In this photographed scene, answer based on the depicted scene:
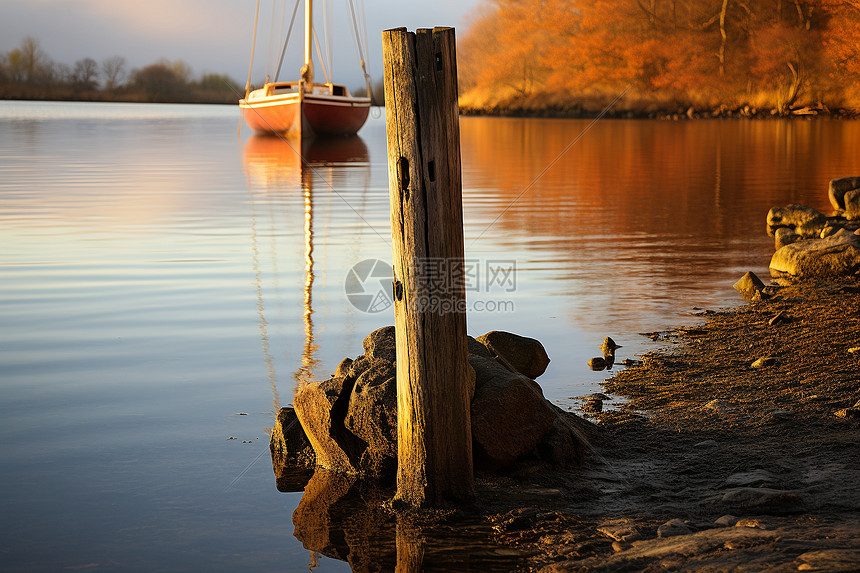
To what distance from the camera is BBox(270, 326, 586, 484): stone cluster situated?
193 inches

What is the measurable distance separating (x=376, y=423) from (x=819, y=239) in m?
7.45

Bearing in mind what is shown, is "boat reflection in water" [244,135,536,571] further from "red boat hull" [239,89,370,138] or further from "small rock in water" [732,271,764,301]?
"red boat hull" [239,89,370,138]

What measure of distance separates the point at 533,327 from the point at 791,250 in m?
3.91

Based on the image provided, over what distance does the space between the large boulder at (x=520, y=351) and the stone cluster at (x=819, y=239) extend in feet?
15.8

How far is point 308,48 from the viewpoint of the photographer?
42438 mm

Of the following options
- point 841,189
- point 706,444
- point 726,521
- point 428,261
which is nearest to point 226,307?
point 428,261

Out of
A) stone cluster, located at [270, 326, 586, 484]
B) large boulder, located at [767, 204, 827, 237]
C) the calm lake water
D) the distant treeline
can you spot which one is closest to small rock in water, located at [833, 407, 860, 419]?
stone cluster, located at [270, 326, 586, 484]

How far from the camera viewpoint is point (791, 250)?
10297 mm

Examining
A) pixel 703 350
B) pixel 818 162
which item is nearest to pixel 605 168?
pixel 818 162

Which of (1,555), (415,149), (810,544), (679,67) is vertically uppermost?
(679,67)

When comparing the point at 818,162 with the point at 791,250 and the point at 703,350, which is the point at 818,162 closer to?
the point at 791,250

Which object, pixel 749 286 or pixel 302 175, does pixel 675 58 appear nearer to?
pixel 302 175

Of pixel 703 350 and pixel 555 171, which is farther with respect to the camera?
pixel 555 171

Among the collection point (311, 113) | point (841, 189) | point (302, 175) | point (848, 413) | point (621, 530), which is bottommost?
point (621, 530)
